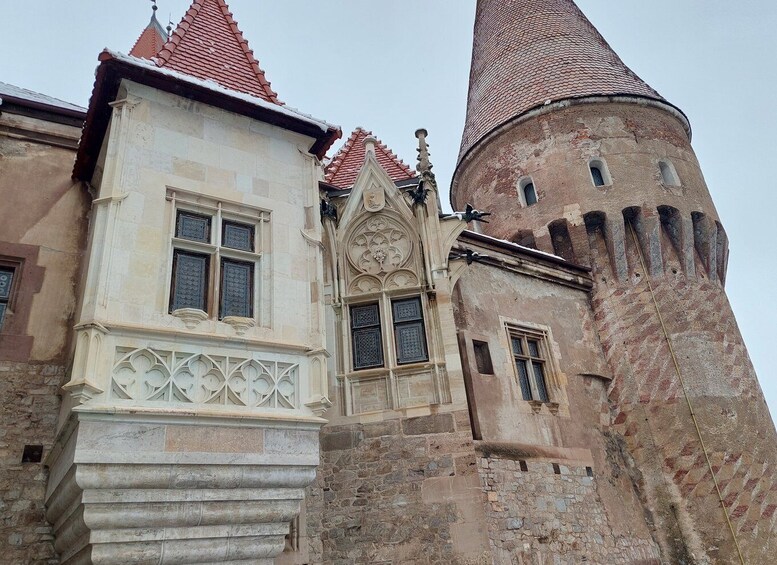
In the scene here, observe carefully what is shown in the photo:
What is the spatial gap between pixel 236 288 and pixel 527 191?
A: 35.9ft

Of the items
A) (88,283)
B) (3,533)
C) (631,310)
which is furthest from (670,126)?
(3,533)

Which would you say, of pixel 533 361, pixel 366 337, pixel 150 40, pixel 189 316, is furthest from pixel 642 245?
pixel 150 40

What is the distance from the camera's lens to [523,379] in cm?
1081

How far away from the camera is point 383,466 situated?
782 cm

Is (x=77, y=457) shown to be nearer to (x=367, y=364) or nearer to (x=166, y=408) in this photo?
(x=166, y=408)

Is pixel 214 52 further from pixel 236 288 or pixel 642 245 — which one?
pixel 642 245

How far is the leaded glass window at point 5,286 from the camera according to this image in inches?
261

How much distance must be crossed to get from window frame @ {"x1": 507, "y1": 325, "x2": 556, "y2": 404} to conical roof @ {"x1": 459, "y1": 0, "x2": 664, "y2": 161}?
277 inches

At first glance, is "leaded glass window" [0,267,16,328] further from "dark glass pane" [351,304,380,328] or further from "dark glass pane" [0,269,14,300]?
"dark glass pane" [351,304,380,328]

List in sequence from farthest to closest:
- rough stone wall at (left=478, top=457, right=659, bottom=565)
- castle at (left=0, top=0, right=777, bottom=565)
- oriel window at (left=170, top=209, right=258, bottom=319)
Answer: rough stone wall at (left=478, top=457, right=659, bottom=565)
oriel window at (left=170, top=209, right=258, bottom=319)
castle at (left=0, top=0, right=777, bottom=565)

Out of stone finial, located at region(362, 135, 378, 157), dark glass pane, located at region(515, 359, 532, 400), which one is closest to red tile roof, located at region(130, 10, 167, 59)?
stone finial, located at region(362, 135, 378, 157)

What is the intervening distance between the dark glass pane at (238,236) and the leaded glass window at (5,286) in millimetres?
2617

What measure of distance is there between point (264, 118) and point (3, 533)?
5.14 metres

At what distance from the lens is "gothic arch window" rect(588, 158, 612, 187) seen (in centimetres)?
1451
